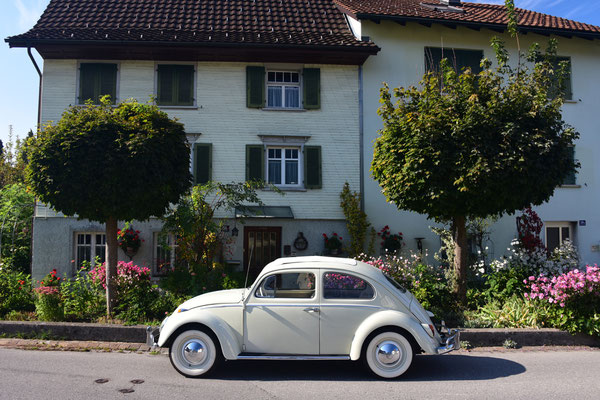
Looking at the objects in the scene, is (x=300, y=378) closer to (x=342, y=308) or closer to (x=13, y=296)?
(x=342, y=308)

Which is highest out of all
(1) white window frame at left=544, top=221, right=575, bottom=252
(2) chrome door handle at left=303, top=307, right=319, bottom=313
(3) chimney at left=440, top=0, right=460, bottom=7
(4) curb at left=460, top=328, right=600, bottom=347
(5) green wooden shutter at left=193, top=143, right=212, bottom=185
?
(3) chimney at left=440, top=0, right=460, bottom=7

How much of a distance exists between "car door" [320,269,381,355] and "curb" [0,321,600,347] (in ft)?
8.89

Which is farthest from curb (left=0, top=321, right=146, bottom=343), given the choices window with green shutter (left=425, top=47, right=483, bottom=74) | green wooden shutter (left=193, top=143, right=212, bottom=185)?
window with green shutter (left=425, top=47, right=483, bottom=74)

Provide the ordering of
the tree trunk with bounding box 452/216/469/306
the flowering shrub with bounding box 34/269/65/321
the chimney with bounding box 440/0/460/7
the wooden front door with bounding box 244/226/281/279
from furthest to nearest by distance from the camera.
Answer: the chimney with bounding box 440/0/460/7 → the wooden front door with bounding box 244/226/281/279 → the tree trunk with bounding box 452/216/469/306 → the flowering shrub with bounding box 34/269/65/321

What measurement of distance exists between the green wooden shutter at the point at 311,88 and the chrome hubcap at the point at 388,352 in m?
10.1

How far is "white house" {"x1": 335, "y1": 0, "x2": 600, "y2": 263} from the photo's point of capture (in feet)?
47.8

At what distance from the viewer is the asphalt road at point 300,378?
5297mm

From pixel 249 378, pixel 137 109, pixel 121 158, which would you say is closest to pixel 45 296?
pixel 121 158

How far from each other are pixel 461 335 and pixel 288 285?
3.45 metres

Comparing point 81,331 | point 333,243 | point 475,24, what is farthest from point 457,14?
point 81,331

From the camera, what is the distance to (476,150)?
28.0 ft

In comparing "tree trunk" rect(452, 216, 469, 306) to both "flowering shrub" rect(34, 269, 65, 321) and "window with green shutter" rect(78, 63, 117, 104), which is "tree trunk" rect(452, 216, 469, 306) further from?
"window with green shutter" rect(78, 63, 117, 104)

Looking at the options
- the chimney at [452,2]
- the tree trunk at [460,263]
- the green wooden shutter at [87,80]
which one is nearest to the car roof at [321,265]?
the tree trunk at [460,263]

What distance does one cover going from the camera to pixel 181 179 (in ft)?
30.0
